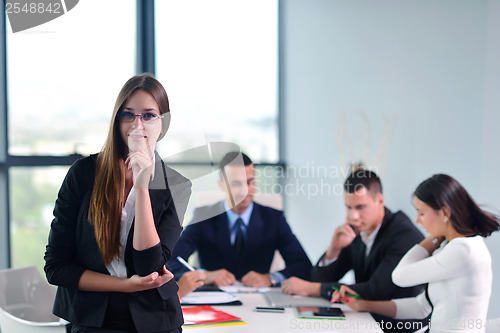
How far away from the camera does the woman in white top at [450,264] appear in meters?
1.98

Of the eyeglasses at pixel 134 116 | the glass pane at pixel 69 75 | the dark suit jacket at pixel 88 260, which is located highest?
the glass pane at pixel 69 75

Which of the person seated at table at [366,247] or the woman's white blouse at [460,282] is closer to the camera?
the woman's white blouse at [460,282]

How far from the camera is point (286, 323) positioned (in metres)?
1.98

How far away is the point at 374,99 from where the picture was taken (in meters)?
4.33

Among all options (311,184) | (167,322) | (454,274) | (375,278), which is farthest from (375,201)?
(311,184)

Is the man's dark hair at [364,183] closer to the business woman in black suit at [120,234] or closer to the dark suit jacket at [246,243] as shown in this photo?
the dark suit jacket at [246,243]

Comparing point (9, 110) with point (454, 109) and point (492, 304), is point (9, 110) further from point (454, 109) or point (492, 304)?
point (492, 304)

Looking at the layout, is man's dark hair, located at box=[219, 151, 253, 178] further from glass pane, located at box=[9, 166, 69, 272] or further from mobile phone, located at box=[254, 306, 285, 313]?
glass pane, located at box=[9, 166, 69, 272]

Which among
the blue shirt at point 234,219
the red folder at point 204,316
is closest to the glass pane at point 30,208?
the blue shirt at point 234,219

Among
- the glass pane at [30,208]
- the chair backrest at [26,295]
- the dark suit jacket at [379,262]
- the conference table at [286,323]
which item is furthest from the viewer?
the glass pane at [30,208]

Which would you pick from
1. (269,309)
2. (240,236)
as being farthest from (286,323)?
(240,236)

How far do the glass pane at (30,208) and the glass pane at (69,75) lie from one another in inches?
6.4

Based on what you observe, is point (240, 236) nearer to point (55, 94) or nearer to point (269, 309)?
point (269, 309)

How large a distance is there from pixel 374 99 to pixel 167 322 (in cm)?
330
